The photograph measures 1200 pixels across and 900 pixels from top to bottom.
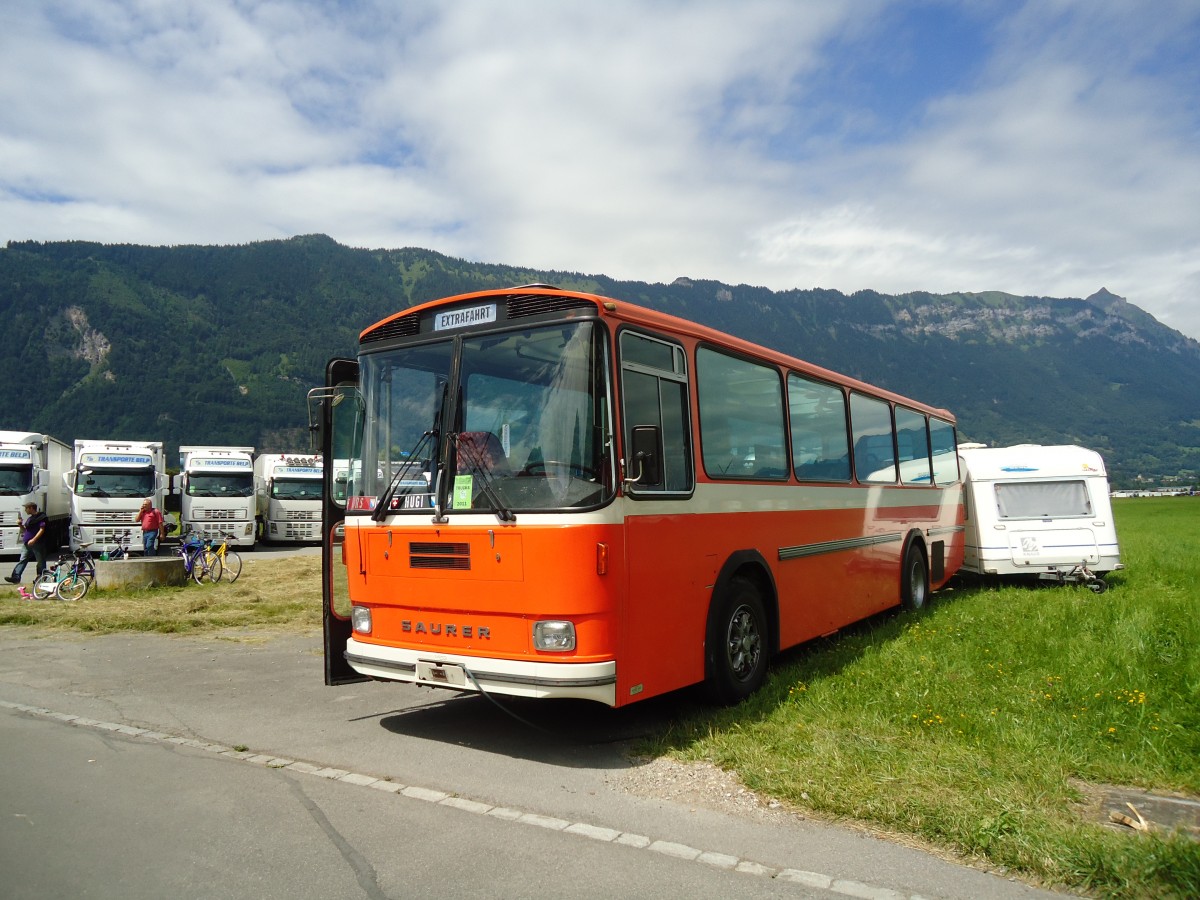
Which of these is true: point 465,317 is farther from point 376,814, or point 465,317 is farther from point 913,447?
point 913,447

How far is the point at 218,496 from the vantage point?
28641 millimetres

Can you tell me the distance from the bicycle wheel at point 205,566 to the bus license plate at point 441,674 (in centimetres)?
1309

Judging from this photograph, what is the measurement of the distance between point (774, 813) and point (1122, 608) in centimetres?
820

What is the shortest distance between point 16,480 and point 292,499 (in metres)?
9.19

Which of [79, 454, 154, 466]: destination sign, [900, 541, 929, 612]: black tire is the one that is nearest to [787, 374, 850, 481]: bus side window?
[900, 541, 929, 612]: black tire

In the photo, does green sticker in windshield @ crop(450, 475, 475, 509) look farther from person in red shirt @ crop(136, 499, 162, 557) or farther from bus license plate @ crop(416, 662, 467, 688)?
person in red shirt @ crop(136, 499, 162, 557)

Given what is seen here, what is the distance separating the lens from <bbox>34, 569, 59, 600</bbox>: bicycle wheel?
15.3 metres

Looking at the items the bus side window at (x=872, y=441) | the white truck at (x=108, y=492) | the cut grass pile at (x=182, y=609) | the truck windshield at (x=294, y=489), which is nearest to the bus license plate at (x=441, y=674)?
the bus side window at (x=872, y=441)

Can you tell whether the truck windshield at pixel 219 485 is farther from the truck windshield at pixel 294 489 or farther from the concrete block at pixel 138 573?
the concrete block at pixel 138 573

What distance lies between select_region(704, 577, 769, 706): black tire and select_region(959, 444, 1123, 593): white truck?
8.54m

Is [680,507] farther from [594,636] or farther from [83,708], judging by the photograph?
[83,708]

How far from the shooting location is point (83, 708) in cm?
759

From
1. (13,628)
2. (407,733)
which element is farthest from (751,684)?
(13,628)

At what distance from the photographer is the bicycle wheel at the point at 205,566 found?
57.0 ft
